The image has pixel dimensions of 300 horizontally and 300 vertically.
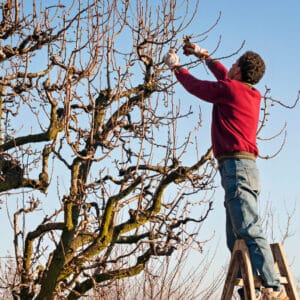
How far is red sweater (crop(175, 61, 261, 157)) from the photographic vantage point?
4465mm

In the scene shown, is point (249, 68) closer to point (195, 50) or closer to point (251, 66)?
point (251, 66)

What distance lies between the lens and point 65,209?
746 cm

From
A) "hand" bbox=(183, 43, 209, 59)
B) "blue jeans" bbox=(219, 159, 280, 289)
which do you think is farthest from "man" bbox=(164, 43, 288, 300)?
"hand" bbox=(183, 43, 209, 59)

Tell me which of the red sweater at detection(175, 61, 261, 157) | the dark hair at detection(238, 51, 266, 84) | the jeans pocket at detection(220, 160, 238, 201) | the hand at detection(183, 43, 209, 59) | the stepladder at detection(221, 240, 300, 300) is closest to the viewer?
the stepladder at detection(221, 240, 300, 300)

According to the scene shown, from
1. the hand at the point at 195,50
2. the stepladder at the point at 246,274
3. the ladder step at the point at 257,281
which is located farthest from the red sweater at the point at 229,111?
the ladder step at the point at 257,281

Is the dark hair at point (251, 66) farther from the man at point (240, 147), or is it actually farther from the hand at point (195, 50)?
the hand at point (195, 50)

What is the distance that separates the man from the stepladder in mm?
61

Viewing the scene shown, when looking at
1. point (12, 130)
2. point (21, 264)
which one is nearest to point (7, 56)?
point (12, 130)

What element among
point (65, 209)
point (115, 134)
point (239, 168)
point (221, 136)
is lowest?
point (239, 168)

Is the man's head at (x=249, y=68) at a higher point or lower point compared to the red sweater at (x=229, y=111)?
higher

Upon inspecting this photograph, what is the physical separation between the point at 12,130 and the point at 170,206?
2.63 metres

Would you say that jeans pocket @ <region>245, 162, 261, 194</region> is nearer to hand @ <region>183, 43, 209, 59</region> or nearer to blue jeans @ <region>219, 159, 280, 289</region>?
blue jeans @ <region>219, 159, 280, 289</region>

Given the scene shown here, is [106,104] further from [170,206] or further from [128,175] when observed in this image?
[170,206]

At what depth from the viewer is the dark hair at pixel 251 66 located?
4.66 metres
